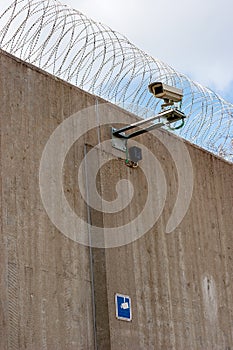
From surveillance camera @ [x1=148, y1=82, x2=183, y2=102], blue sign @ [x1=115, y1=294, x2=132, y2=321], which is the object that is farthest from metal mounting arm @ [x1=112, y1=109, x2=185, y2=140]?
blue sign @ [x1=115, y1=294, x2=132, y2=321]

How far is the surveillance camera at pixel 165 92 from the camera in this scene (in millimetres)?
10000

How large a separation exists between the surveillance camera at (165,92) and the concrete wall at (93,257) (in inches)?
32.6

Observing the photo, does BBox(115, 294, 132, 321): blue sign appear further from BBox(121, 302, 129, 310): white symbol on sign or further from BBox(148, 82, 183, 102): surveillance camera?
BBox(148, 82, 183, 102): surveillance camera

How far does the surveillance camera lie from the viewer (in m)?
10.0

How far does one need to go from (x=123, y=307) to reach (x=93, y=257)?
727 millimetres

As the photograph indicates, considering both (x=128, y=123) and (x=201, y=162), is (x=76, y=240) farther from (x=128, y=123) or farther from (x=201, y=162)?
(x=201, y=162)

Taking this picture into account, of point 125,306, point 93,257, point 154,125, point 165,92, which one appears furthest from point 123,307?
point 165,92

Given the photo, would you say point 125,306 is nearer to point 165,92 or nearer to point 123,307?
point 123,307

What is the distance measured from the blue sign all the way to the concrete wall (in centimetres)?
7

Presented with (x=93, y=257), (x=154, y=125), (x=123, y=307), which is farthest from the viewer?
(x=154, y=125)

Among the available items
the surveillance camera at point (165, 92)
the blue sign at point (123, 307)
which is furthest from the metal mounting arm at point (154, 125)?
the blue sign at point (123, 307)

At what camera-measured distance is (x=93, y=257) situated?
9500 millimetres

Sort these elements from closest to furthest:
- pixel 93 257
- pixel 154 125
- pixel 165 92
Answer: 1. pixel 93 257
2. pixel 165 92
3. pixel 154 125

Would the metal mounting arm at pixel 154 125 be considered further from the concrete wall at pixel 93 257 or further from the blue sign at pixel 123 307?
the blue sign at pixel 123 307
